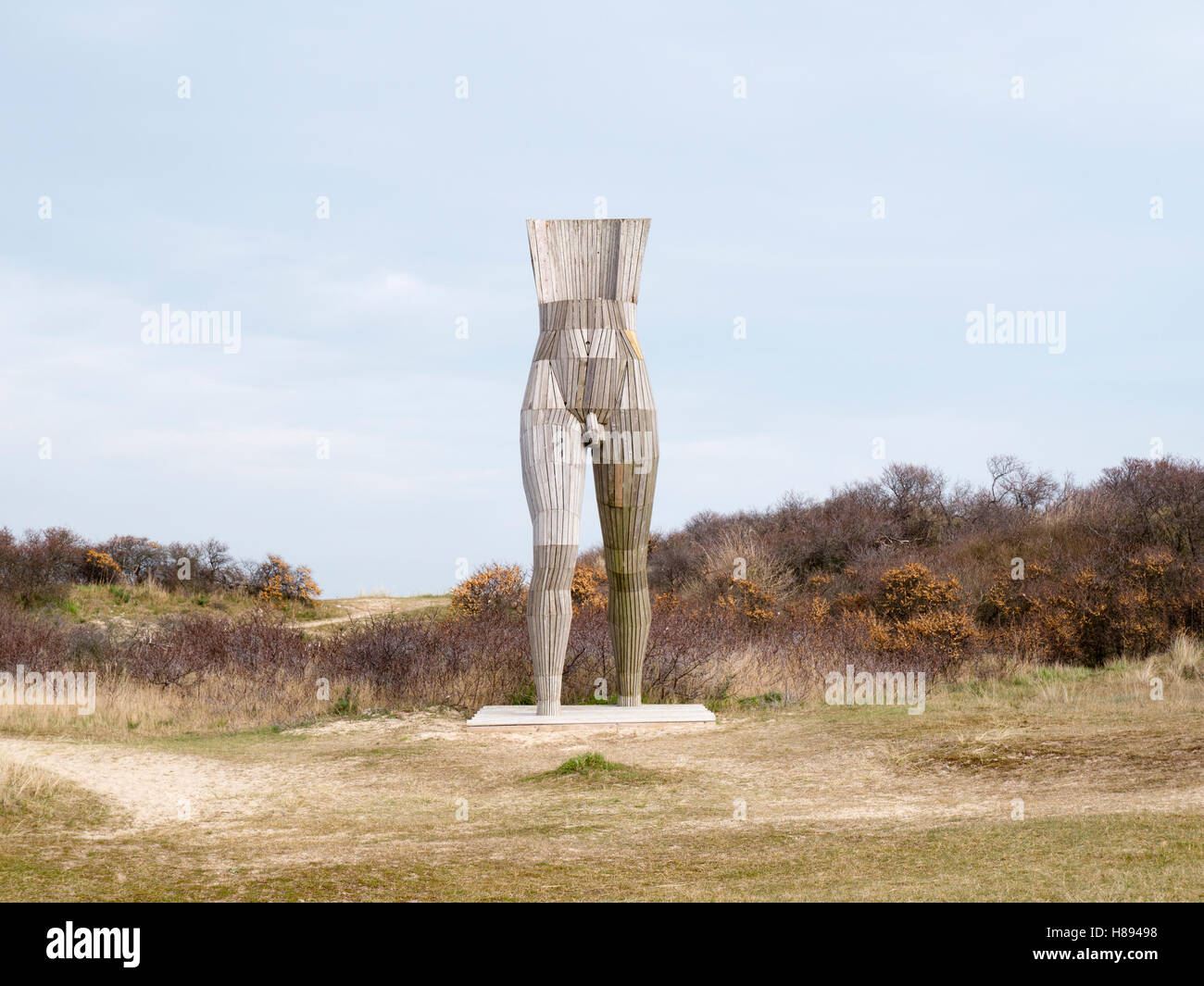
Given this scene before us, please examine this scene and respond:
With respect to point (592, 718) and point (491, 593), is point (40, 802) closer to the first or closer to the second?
point (592, 718)

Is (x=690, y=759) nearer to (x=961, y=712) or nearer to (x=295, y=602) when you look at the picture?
(x=961, y=712)

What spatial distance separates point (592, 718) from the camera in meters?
10.5

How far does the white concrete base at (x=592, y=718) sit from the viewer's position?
34.1 feet

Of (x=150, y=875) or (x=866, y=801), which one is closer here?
(x=150, y=875)

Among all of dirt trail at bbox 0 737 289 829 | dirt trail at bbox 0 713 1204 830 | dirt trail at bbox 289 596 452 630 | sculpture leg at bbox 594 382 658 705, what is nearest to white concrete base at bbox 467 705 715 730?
dirt trail at bbox 0 713 1204 830

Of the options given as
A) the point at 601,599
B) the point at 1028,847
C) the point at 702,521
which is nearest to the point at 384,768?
the point at 1028,847

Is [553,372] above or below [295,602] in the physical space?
above

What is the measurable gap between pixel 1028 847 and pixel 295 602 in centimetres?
2281

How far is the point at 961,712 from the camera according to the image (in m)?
11.4

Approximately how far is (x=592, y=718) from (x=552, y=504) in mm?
1978

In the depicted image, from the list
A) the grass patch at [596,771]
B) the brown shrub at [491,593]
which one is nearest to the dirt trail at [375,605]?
the brown shrub at [491,593]

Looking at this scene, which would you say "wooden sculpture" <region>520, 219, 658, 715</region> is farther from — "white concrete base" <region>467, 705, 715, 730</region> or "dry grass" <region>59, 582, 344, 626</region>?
"dry grass" <region>59, 582, 344, 626</region>

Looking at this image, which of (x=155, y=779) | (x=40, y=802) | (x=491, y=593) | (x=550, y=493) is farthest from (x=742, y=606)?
(x=40, y=802)

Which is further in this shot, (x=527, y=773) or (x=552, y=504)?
(x=552, y=504)
